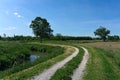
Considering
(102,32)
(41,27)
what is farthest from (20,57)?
(102,32)

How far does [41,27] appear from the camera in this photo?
95.1 meters

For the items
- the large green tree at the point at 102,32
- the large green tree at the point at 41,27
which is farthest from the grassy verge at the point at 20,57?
the large green tree at the point at 102,32

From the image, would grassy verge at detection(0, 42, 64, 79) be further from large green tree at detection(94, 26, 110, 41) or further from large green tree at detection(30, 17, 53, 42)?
large green tree at detection(94, 26, 110, 41)

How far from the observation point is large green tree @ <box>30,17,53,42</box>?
95500mm

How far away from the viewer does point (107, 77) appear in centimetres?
1672

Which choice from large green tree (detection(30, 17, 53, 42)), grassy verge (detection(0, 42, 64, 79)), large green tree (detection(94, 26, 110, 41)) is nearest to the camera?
grassy verge (detection(0, 42, 64, 79))

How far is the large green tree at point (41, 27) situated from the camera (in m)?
95.5

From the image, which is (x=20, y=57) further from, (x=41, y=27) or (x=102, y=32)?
(x=102, y=32)

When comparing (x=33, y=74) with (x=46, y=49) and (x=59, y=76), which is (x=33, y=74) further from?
(x=46, y=49)

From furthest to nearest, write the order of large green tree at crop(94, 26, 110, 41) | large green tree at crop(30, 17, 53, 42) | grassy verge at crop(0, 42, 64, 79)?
large green tree at crop(94, 26, 110, 41) → large green tree at crop(30, 17, 53, 42) → grassy verge at crop(0, 42, 64, 79)

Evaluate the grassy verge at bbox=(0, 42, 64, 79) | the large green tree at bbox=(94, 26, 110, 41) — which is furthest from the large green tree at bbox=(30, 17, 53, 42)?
the large green tree at bbox=(94, 26, 110, 41)

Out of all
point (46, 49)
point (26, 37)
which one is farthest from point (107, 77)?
point (26, 37)

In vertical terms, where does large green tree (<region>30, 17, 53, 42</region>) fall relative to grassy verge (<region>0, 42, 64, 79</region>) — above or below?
above

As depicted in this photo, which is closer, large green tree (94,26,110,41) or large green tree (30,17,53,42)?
large green tree (30,17,53,42)
